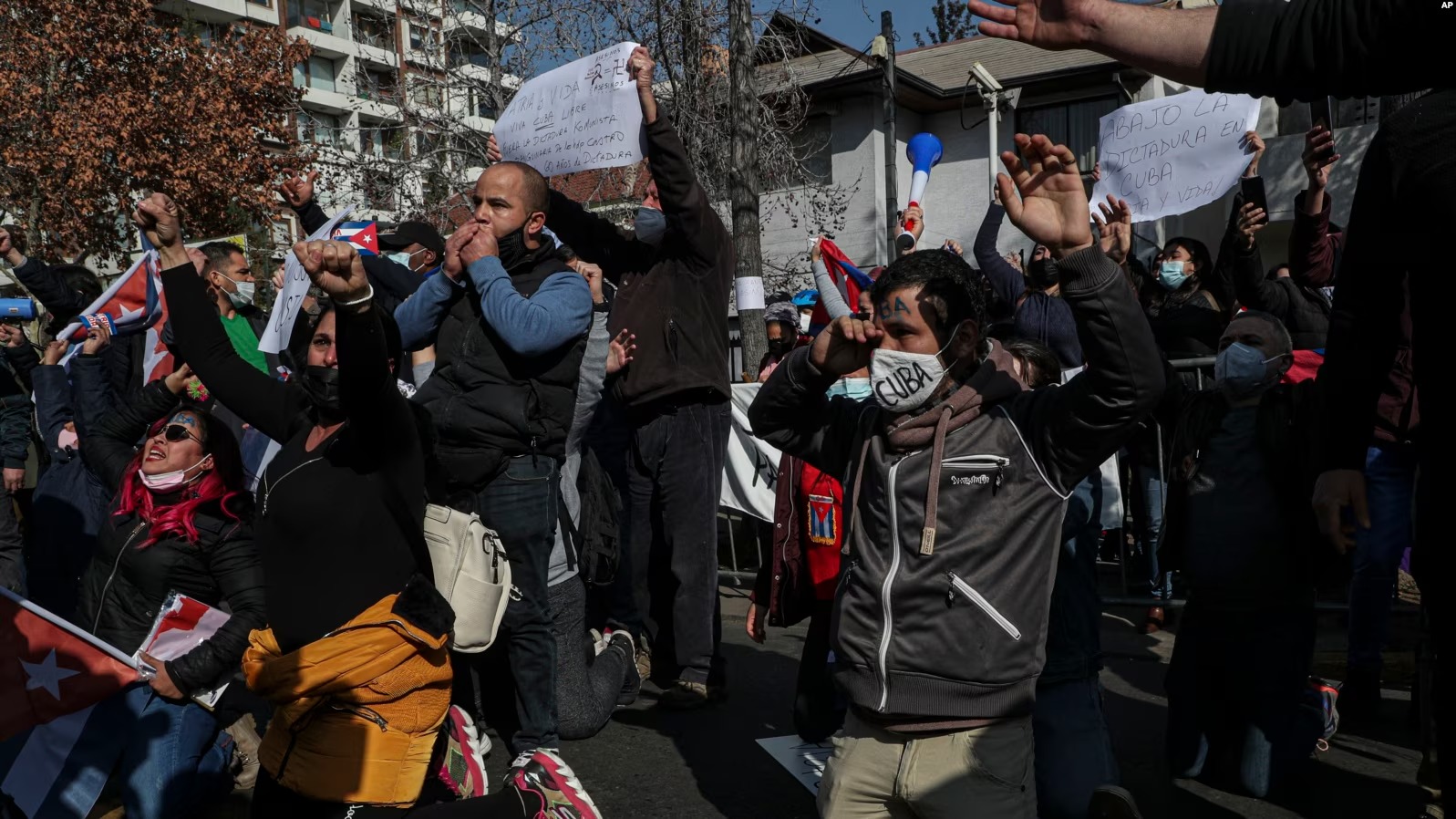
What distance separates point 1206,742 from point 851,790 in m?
2.21

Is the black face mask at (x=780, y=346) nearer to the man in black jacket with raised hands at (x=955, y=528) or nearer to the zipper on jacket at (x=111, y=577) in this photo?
the zipper on jacket at (x=111, y=577)

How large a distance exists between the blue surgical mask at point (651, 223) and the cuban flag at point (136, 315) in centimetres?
239

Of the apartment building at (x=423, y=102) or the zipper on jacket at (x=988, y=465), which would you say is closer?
the zipper on jacket at (x=988, y=465)

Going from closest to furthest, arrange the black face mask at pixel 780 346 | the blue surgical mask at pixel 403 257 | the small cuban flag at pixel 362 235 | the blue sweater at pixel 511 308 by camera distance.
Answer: the blue sweater at pixel 511 308, the small cuban flag at pixel 362 235, the blue surgical mask at pixel 403 257, the black face mask at pixel 780 346

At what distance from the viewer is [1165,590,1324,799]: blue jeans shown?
4363 mm

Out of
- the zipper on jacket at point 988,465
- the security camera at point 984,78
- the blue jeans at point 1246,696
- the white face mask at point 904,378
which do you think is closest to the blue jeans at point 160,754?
the white face mask at point 904,378

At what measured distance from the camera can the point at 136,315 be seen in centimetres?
602

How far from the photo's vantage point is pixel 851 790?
2.89 metres

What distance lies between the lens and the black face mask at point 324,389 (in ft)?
11.3

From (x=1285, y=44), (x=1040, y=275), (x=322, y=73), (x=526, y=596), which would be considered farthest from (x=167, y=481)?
(x=322, y=73)

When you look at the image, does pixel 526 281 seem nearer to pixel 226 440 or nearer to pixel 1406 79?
pixel 226 440

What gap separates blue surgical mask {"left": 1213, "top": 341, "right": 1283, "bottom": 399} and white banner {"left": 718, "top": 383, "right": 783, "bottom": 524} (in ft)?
13.2

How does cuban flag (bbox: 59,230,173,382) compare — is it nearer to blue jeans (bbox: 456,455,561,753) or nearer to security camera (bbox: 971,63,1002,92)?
blue jeans (bbox: 456,455,561,753)

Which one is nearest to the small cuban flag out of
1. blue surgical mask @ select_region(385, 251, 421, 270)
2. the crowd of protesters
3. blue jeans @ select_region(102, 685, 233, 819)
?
the crowd of protesters
